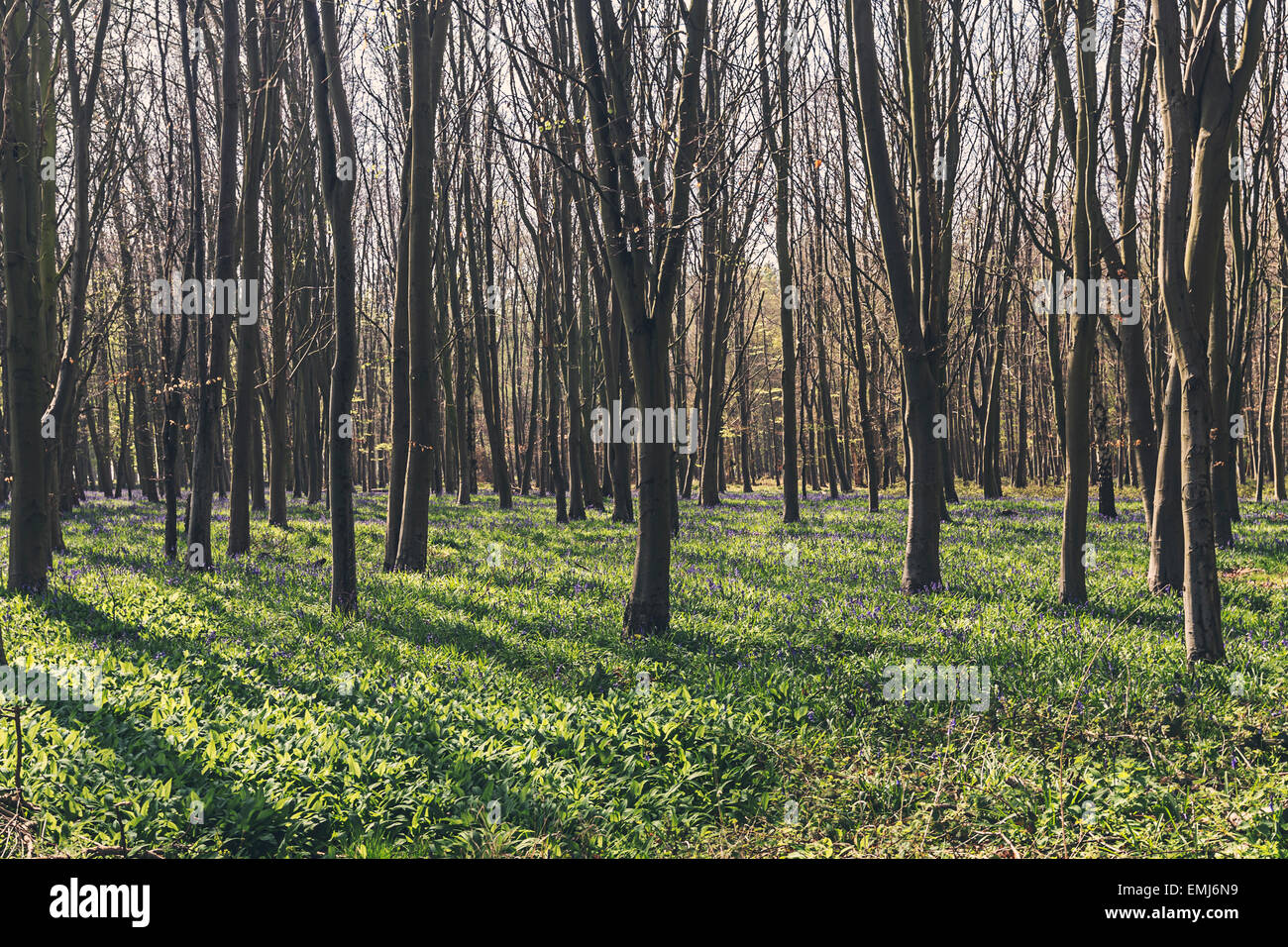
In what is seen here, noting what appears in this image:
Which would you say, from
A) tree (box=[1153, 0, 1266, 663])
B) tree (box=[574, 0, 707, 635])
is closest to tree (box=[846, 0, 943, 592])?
tree (box=[574, 0, 707, 635])

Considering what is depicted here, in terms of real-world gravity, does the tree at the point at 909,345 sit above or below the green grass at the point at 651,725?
above

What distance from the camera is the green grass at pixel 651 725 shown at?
3.74 m

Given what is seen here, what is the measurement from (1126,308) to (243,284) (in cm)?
1167

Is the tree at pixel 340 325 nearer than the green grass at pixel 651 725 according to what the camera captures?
No

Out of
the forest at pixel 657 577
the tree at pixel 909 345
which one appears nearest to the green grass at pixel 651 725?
the forest at pixel 657 577

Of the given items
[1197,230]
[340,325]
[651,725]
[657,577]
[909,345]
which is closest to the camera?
[651,725]

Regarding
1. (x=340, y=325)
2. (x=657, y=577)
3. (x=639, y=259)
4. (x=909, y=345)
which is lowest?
(x=657, y=577)

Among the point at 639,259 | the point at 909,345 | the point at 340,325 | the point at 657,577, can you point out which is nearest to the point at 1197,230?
the point at 909,345

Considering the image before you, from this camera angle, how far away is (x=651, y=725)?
4.78m

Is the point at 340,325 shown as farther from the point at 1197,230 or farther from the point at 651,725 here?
the point at 1197,230

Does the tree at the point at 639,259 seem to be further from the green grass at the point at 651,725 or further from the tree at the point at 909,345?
the tree at the point at 909,345
